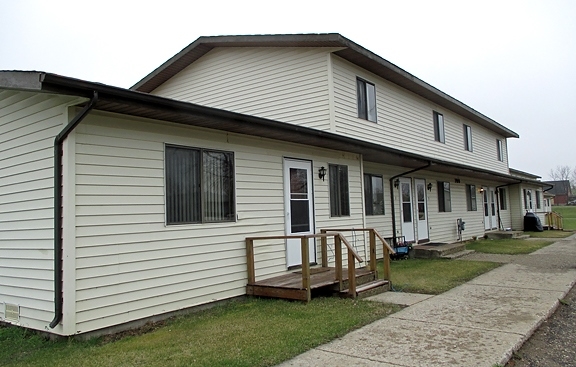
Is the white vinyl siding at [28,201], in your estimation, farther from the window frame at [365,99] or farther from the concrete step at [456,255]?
the concrete step at [456,255]

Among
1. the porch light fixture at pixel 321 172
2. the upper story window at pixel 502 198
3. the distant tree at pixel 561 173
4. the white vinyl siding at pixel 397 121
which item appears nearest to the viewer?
the porch light fixture at pixel 321 172

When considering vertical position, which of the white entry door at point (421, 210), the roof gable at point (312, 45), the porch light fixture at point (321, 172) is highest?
the roof gable at point (312, 45)

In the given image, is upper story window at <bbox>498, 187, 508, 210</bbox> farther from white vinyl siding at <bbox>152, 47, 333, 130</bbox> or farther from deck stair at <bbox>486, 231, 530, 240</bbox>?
white vinyl siding at <bbox>152, 47, 333, 130</bbox>

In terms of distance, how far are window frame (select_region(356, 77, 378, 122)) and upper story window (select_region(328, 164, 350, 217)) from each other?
2.46 metres

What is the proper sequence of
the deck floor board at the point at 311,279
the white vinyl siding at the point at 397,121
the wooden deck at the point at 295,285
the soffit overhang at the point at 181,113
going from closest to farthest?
the soffit overhang at the point at 181,113 → the wooden deck at the point at 295,285 → the deck floor board at the point at 311,279 → the white vinyl siding at the point at 397,121

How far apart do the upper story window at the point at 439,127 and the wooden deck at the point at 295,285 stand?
9646 mm

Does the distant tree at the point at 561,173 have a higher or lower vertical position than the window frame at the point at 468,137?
higher

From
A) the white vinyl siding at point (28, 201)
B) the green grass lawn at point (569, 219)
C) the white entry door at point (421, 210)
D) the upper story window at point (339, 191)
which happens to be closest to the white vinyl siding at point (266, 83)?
the upper story window at point (339, 191)

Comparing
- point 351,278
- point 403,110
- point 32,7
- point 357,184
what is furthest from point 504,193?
point 32,7

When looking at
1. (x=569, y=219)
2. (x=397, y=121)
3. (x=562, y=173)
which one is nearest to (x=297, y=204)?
(x=397, y=121)

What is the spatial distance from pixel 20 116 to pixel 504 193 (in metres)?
24.0

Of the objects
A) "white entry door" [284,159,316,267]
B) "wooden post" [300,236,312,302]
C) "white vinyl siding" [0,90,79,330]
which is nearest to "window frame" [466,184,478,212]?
"white entry door" [284,159,316,267]

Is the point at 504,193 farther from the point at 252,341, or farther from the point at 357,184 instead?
the point at 252,341

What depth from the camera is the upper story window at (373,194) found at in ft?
39.5
